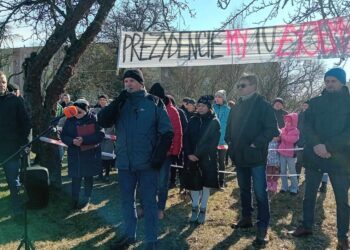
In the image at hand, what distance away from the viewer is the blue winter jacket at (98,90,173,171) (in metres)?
4.45

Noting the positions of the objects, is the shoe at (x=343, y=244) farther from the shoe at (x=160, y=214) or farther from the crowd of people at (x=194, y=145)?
the shoe at (x=160, y=214)

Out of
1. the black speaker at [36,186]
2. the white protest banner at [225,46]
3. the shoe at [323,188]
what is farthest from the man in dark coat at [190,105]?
the black speaker at [36,186]

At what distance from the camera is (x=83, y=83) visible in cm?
2917

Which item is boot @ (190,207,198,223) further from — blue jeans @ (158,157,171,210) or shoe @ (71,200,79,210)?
shoe @ (71,200,79,210)

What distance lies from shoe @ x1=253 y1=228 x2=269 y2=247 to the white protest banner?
272 cm

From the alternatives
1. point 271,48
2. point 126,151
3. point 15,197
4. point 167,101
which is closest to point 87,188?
point 15,197

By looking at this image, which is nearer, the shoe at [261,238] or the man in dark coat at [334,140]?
the man in dark coat at [334,140]

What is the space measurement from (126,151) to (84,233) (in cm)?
160

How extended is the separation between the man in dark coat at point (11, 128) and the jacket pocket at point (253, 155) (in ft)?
9.89

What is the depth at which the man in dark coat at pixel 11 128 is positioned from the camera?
5750 millimetres

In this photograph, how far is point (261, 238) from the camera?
16.4ft

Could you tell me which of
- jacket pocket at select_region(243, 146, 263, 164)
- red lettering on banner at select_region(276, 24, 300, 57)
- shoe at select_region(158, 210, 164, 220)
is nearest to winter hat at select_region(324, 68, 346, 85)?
jacket pocket at select_region(243, 146, 263, 164)

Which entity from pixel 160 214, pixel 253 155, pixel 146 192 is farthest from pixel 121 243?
pixel 253 155

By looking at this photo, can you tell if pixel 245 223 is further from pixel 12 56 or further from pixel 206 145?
pixel 12 56
